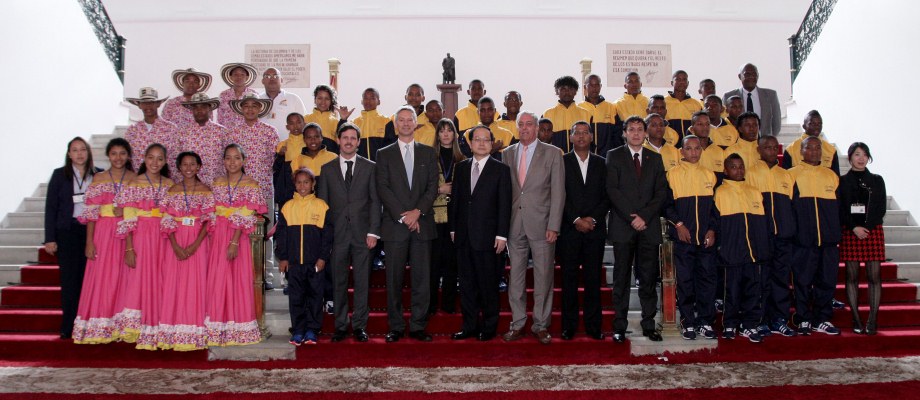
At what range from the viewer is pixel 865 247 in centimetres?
479

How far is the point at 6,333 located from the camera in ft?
15.8

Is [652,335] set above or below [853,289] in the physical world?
below

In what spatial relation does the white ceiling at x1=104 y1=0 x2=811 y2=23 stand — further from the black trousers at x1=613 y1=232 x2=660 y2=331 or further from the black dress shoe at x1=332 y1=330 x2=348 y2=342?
the black dress shoe at x1=332 y1=330 x2=348 y2=342

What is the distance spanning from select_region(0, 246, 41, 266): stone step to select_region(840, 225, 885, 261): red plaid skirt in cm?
668

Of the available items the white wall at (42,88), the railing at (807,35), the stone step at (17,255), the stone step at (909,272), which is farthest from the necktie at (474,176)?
the railing at (807,35)

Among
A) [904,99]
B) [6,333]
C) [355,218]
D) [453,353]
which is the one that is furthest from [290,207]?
[904,99]

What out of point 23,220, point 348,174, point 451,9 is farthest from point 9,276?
point 451,9

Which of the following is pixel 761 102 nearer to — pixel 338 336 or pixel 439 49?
pixel 338 336

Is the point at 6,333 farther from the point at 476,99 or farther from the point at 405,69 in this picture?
the point at 405,69

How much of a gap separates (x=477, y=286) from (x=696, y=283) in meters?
1.57

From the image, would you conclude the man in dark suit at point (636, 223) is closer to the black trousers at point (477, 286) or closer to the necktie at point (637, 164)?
the necktie at point (637, 164)

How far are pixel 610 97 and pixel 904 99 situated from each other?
4.53 meters

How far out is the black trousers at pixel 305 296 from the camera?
442 centimetres

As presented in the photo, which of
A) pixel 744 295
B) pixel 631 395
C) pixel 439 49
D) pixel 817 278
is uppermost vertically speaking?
pixel 439 49
